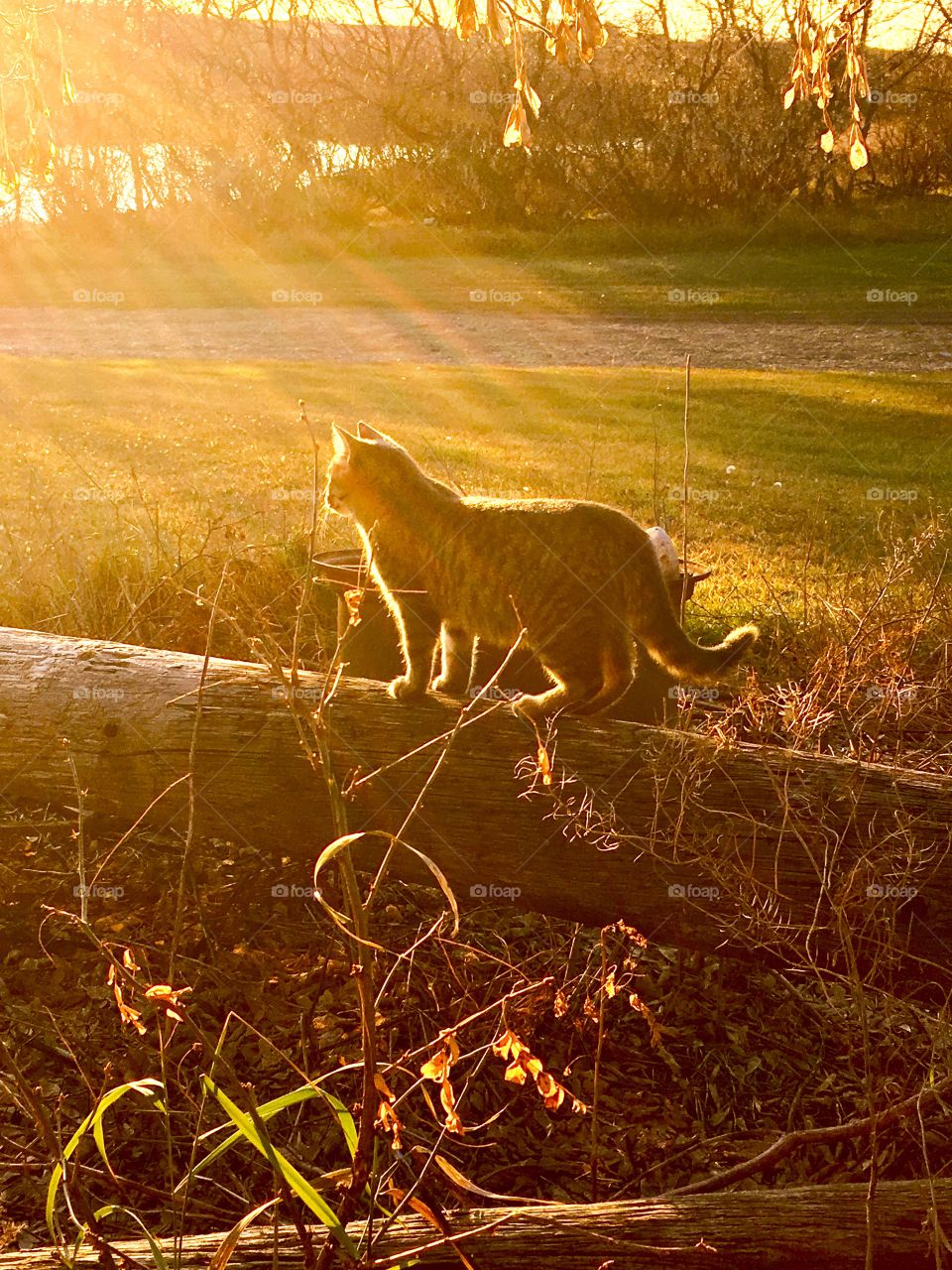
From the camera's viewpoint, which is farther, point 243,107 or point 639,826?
point 243,107

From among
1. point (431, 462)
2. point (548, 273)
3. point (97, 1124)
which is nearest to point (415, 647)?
point (97, 1124)

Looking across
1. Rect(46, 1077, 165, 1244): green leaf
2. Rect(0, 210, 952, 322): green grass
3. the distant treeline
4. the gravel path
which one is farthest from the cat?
the distant treeline

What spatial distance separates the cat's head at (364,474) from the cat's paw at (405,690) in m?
0.72

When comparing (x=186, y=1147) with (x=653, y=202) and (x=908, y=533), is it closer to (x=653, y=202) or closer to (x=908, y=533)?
(x=908, y=533)

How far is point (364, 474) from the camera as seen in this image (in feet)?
15.4

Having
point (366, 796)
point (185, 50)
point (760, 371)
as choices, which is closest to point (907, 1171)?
point (366, 796)

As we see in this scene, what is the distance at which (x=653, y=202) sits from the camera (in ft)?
56.9

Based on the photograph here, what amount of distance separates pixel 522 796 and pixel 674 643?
1.13m

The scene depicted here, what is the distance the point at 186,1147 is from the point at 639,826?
5.05 feet

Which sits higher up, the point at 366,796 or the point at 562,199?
the point at 562,199

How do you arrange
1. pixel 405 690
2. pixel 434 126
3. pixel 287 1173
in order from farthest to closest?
pixel 434 126 → pixel 405 690 → pixel 287 1173

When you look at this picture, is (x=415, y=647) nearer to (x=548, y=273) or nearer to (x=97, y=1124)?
(x=97, y=1124)

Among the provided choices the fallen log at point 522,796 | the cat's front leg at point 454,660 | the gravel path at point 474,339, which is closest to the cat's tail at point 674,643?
the fallen log at point 522,796

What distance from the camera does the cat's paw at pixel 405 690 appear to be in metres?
4.18
